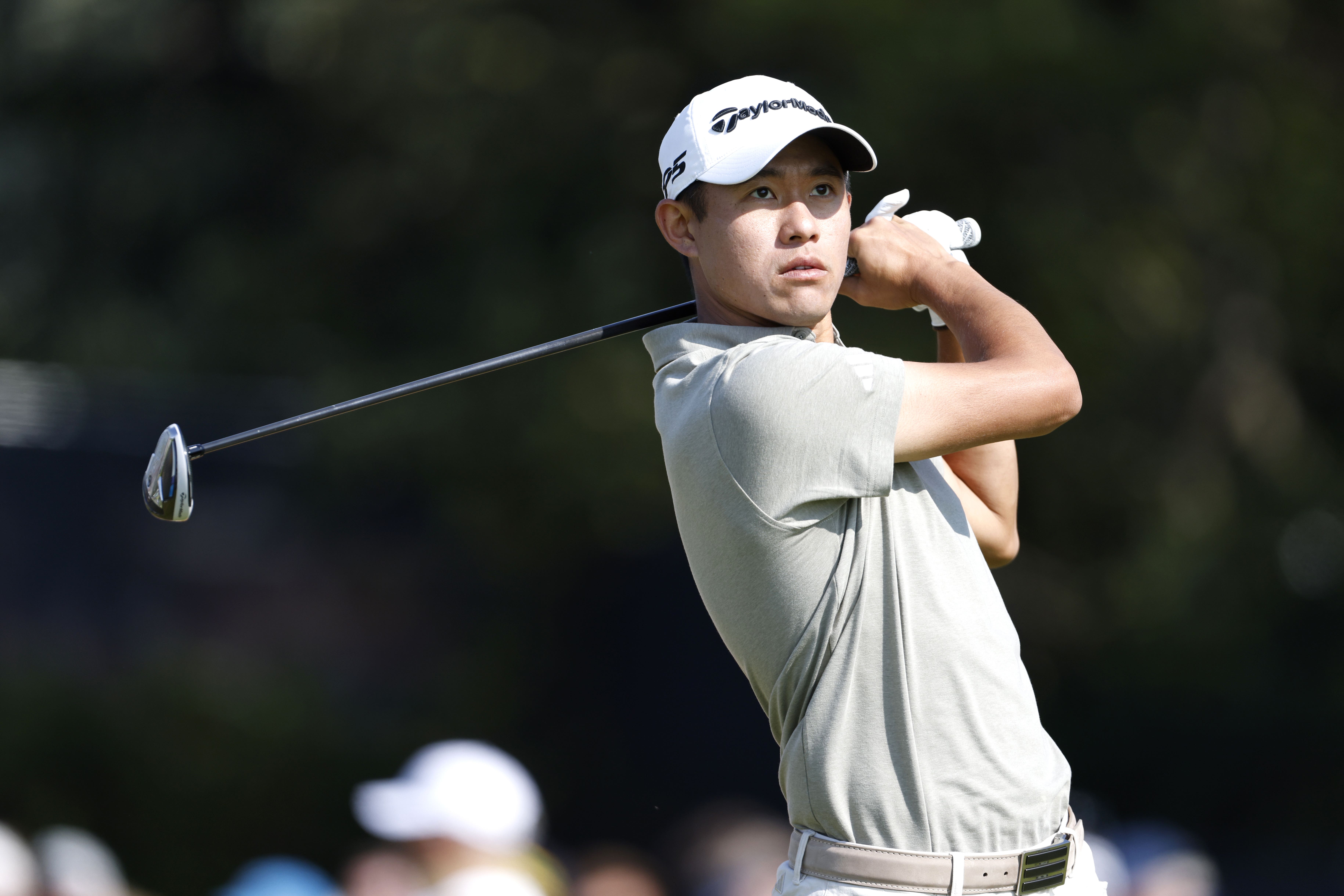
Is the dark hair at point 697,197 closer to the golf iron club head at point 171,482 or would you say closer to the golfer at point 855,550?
the golfer at point 855,550

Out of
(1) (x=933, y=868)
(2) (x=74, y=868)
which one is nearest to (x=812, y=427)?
(1) (x=933, y=868)

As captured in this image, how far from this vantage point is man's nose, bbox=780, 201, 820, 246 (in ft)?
5.88

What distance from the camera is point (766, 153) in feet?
5.74

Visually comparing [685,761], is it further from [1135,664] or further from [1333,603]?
[1333,603]

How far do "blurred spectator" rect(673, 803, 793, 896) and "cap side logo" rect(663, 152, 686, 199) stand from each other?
2545 mm

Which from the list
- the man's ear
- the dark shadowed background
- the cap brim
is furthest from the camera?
the dark shadowed background

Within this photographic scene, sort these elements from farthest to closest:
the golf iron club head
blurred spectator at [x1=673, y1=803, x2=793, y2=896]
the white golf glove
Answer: blurred spectator at [x1=673, y1=803, x2=793, y2=896] < the golf iron club head < the white golf glove

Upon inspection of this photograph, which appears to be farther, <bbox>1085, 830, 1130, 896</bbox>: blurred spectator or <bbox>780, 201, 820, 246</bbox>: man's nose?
<bbox>1085, 830, 1130, 896</bbox>: blurred spectator

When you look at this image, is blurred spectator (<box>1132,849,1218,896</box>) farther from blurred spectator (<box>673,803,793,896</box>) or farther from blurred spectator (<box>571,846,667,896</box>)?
blurred spectator (<box>571,846,667,896</box>)

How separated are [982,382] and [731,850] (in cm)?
334

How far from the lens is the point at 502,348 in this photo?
641 centimetres

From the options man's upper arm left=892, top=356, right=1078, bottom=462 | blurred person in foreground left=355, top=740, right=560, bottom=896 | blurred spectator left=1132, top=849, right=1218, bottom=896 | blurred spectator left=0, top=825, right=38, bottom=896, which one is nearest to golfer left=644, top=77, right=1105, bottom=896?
man's upper arm left=892, top=356, right=1078, bottom=462

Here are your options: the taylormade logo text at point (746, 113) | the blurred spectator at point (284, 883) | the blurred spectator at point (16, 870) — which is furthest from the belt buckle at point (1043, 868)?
the blurred spectator at point (16, 870)

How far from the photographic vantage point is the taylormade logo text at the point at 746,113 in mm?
Result: 1787
